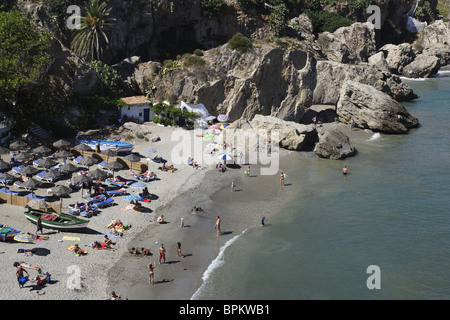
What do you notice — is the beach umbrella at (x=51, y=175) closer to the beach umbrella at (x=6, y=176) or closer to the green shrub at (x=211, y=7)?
the beach umbrella at (x=6, y=176)

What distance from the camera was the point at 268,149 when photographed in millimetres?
58375

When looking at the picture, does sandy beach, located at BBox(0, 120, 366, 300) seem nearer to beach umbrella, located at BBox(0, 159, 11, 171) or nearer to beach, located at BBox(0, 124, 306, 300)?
beach, located at BBox(0, 124, 306, 300)

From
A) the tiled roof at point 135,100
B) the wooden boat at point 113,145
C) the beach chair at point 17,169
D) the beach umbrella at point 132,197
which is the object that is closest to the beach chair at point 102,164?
the wooden boat at point 113,145

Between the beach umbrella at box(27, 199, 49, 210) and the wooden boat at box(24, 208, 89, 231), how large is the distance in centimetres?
90

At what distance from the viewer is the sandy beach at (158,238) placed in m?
29.5

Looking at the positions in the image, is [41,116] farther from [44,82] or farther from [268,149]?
[268,149]

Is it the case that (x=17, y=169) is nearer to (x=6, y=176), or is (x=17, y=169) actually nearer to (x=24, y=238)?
(x=6, y=176)

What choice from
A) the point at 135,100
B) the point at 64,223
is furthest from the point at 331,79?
the point at 64,223

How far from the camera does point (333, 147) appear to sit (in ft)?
188

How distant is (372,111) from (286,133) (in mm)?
16794
